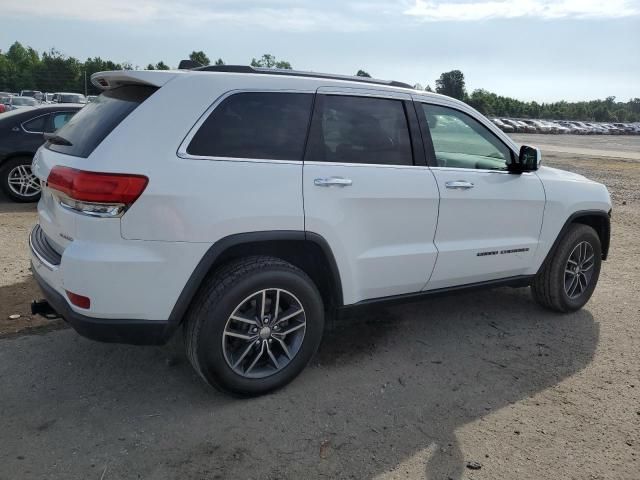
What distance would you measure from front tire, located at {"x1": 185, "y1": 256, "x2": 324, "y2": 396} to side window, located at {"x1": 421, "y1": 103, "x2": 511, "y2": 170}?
145cm

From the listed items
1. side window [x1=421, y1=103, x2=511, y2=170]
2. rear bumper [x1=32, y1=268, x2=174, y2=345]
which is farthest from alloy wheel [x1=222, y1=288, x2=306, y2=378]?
side window [x1=421, y1=103, x2=511, y2=170]

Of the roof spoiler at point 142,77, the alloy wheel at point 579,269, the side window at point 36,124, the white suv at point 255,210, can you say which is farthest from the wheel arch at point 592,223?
the side window at point 36,124

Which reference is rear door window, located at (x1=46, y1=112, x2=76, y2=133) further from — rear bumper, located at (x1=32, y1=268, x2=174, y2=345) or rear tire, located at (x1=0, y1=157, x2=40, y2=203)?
rear bumper, located at (x1=32, y1=268, x2=174, y2=345)

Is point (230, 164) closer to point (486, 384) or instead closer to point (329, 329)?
point (329, 329)

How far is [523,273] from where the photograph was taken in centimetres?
451

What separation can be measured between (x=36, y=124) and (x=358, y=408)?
7.54m

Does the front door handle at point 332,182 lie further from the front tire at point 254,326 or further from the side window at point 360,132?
the front tire at point 254,326

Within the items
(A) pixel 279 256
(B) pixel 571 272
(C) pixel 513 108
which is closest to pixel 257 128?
(A) pixel 279 256

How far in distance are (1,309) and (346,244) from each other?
9.63 feet

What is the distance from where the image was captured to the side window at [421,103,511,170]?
3951 millimetres

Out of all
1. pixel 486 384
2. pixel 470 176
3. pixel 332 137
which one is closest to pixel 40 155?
pixel 332 137

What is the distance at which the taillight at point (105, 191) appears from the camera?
2.74 m

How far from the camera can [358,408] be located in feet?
10.7

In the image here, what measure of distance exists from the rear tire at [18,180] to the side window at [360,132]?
6596 mm
